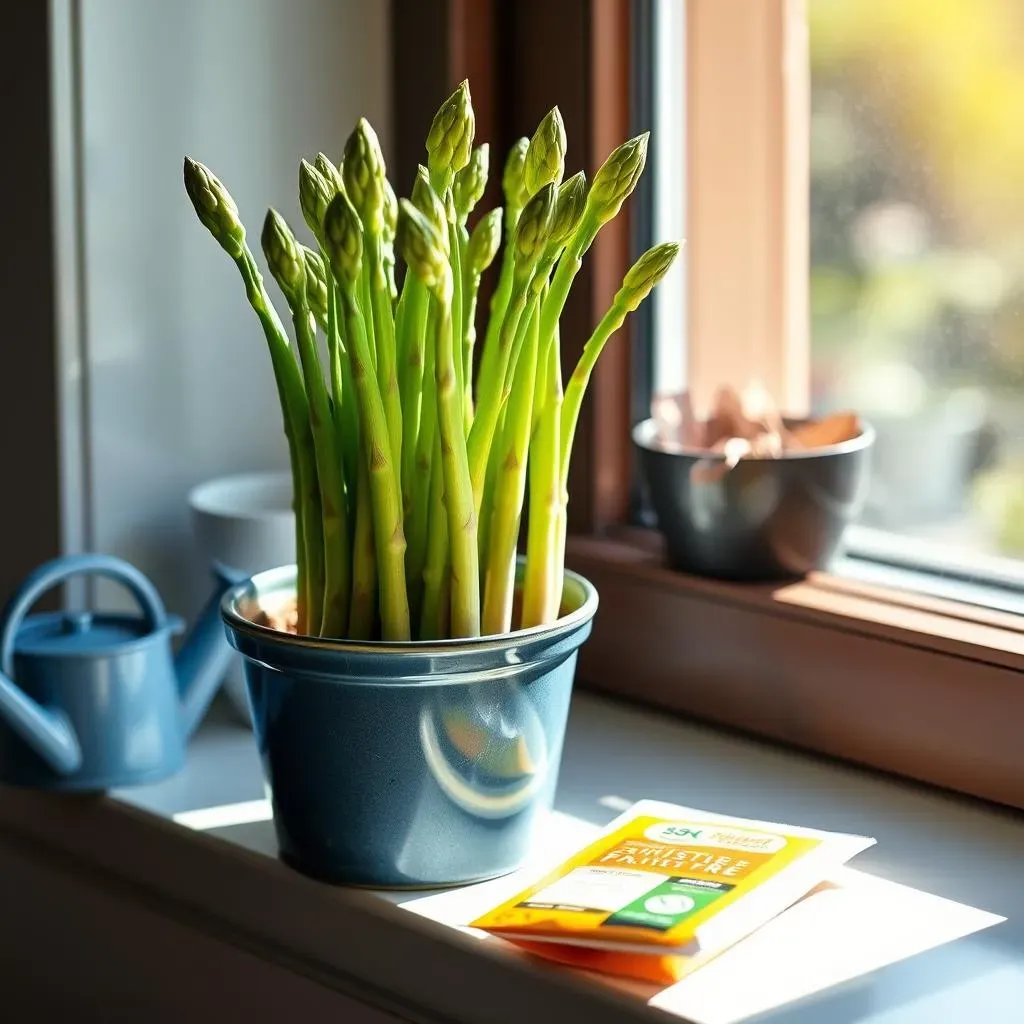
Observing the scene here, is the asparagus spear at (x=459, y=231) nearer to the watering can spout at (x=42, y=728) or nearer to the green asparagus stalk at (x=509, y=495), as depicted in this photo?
the green asparagus stalk at (x=509, y=495)

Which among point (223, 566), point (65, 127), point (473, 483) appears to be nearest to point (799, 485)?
point (473, 483)

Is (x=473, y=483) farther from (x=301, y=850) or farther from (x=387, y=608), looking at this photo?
(x=301, y=850)

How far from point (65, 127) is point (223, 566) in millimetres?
306

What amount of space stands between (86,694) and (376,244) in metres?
0.36

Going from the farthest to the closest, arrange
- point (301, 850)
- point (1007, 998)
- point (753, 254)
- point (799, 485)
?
point (753, 254), point (799, 485), point (301, 850), point (1007, 998)

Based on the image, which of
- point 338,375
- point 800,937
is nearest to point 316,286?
point 338,375

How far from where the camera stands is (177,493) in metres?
1.10

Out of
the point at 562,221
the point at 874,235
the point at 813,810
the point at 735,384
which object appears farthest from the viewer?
the point at 735,384

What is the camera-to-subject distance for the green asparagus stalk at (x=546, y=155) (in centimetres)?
74

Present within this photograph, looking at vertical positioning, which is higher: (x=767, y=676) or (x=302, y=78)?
(x=302, y=78)

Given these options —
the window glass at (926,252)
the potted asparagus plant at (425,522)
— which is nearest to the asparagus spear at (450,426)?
the potted asparagus plant at (425,522)

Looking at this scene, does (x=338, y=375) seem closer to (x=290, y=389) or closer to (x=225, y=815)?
(x=290, y=389)

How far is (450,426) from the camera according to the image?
2.35 feet

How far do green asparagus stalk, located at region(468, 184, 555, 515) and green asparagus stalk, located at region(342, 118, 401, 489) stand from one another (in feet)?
0.13
